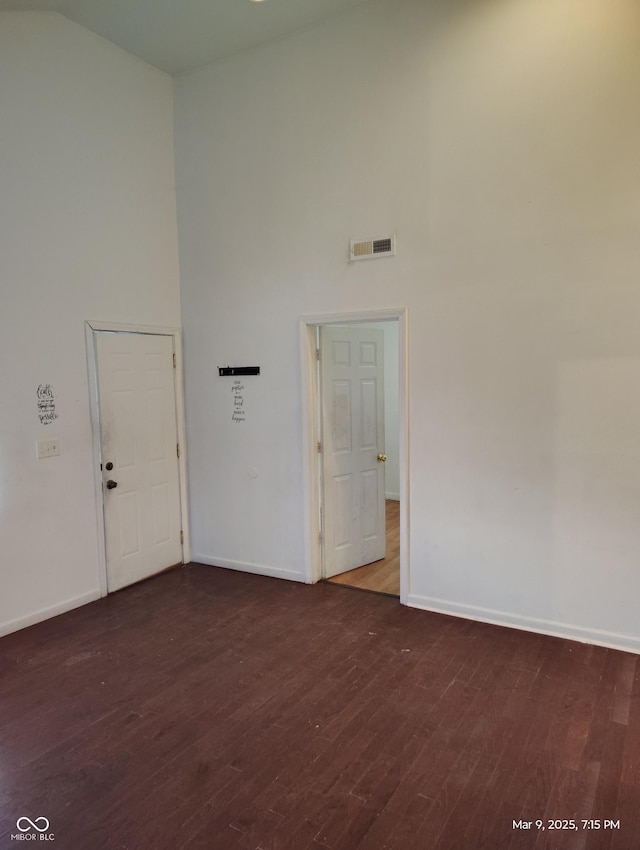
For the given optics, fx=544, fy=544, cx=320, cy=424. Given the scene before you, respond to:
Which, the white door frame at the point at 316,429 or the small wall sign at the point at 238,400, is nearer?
the white door frame at the point at 316,429

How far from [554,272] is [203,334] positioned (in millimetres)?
2861

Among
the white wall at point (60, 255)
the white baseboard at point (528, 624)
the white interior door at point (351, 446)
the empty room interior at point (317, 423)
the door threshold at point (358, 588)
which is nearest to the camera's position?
the empty room interior at point (317, 423)

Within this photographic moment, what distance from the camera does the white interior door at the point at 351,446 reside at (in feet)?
14.7

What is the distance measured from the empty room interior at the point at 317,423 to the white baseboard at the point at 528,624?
2cm

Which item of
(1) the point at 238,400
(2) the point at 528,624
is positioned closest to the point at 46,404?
(1) the point at 238,400

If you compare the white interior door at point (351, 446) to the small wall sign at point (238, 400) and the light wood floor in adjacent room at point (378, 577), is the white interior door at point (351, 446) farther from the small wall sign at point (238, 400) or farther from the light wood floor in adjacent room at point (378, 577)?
the small wall sign at point (238, 400)

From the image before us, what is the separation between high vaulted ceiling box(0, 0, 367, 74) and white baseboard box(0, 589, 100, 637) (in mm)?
4016

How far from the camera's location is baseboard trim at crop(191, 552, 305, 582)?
454 centimetres

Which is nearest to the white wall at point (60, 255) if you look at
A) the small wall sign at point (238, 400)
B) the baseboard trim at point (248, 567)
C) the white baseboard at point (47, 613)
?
the white baseboard at point (47, 613)

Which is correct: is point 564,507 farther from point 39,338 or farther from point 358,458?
point 39,338

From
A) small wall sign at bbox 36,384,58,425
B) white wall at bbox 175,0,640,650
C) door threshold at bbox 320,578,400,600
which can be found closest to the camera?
white wall at bbox 175,0,640,650

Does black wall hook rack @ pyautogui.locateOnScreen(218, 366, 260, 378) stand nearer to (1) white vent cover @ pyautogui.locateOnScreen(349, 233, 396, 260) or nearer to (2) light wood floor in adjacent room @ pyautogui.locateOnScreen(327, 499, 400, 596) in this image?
(1) white vent cover @ pyautogui.locateOnScreen(349, 233, 396, 260)

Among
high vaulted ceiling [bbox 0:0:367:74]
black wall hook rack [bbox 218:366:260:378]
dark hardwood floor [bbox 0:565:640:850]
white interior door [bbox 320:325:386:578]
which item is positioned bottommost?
dark hardwood floor [bbox 0:565:640:850]

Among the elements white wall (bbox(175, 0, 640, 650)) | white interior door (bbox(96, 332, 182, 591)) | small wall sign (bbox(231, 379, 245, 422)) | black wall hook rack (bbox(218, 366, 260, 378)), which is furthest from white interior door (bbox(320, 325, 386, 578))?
white interior door (bbox(96, 332, 182, 591))
